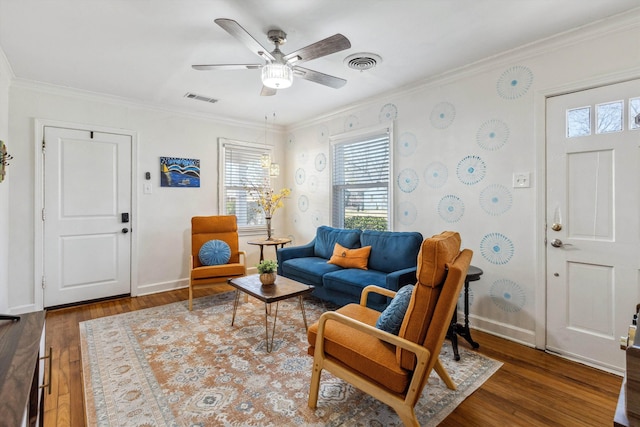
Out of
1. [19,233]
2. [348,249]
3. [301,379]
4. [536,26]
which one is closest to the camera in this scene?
[301,379]

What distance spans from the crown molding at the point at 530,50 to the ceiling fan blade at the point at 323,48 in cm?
157

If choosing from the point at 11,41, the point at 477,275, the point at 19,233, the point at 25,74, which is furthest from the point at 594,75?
the point at 19,233

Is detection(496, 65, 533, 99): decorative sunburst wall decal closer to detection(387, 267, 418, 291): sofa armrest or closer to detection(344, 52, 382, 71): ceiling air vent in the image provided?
detection(344, 52, 382, 71): ceiling air vent

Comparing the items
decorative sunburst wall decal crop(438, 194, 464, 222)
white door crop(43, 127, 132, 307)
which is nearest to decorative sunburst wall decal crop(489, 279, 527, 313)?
decorative sunburst wall decal crop(438, 194, 464, 222)

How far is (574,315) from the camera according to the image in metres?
2.31

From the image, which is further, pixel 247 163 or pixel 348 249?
pixel 247 163

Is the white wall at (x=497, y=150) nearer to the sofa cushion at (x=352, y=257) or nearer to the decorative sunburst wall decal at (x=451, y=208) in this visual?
the decorative sunburst wall decal at (x=451, y=208)

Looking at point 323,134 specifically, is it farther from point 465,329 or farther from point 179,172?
point 465,329

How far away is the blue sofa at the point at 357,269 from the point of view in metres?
2.74

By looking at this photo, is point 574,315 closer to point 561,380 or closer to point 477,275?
point 561,380

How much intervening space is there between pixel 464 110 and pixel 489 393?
237 centimetres

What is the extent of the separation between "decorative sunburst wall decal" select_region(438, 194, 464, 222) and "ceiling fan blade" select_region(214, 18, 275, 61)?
2100 millimetres

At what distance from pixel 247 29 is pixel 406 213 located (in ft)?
7.77

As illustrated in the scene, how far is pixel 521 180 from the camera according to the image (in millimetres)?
2561
